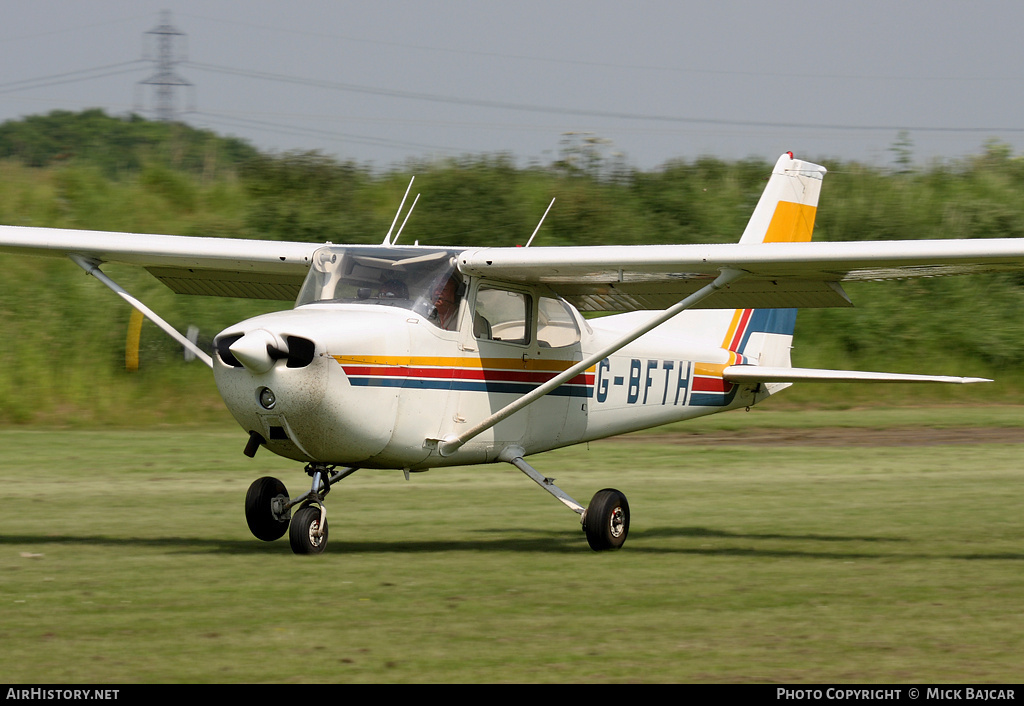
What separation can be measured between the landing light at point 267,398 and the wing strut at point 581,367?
60.6 inches

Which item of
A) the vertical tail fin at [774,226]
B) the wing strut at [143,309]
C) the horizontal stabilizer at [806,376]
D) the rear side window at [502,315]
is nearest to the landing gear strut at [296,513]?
the wing strut at [143,309]

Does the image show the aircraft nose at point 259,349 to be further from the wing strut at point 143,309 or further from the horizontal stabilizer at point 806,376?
the horizontal stabilizer at point 806,376

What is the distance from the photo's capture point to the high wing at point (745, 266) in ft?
27.7

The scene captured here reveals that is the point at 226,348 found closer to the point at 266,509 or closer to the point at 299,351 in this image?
the point at 299,351

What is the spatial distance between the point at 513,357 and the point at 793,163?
432 centimetres

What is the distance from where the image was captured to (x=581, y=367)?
9172 mm

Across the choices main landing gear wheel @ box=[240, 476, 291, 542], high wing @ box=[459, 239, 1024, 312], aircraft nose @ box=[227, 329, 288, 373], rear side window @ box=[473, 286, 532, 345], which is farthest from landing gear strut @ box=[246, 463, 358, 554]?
high wing @ box=[459, 239, 1024, 312]

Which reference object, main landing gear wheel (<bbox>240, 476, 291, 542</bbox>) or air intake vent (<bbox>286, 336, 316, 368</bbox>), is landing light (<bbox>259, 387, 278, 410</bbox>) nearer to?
air intake vent (<bbox>286, 336, 316, 368</bbox>)

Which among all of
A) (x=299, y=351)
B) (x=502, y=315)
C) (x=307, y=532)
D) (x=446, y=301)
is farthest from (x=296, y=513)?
(x=502, y=315)

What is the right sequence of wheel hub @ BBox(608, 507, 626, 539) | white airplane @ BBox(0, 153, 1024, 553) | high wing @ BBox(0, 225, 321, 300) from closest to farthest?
white airplane @ BBox(0, 153, 1024, 553)
wheel hub @ BBox(608, 507, 626, 539)
high wing @ BBox(0, 225, 321, 300)

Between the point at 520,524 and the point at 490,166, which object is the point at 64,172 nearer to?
the point at 490,166

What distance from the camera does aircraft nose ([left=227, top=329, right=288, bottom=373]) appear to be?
763 cm

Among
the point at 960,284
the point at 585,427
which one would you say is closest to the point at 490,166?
the point at 960,284

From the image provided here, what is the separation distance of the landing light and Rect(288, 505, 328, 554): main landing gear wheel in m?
0.97
